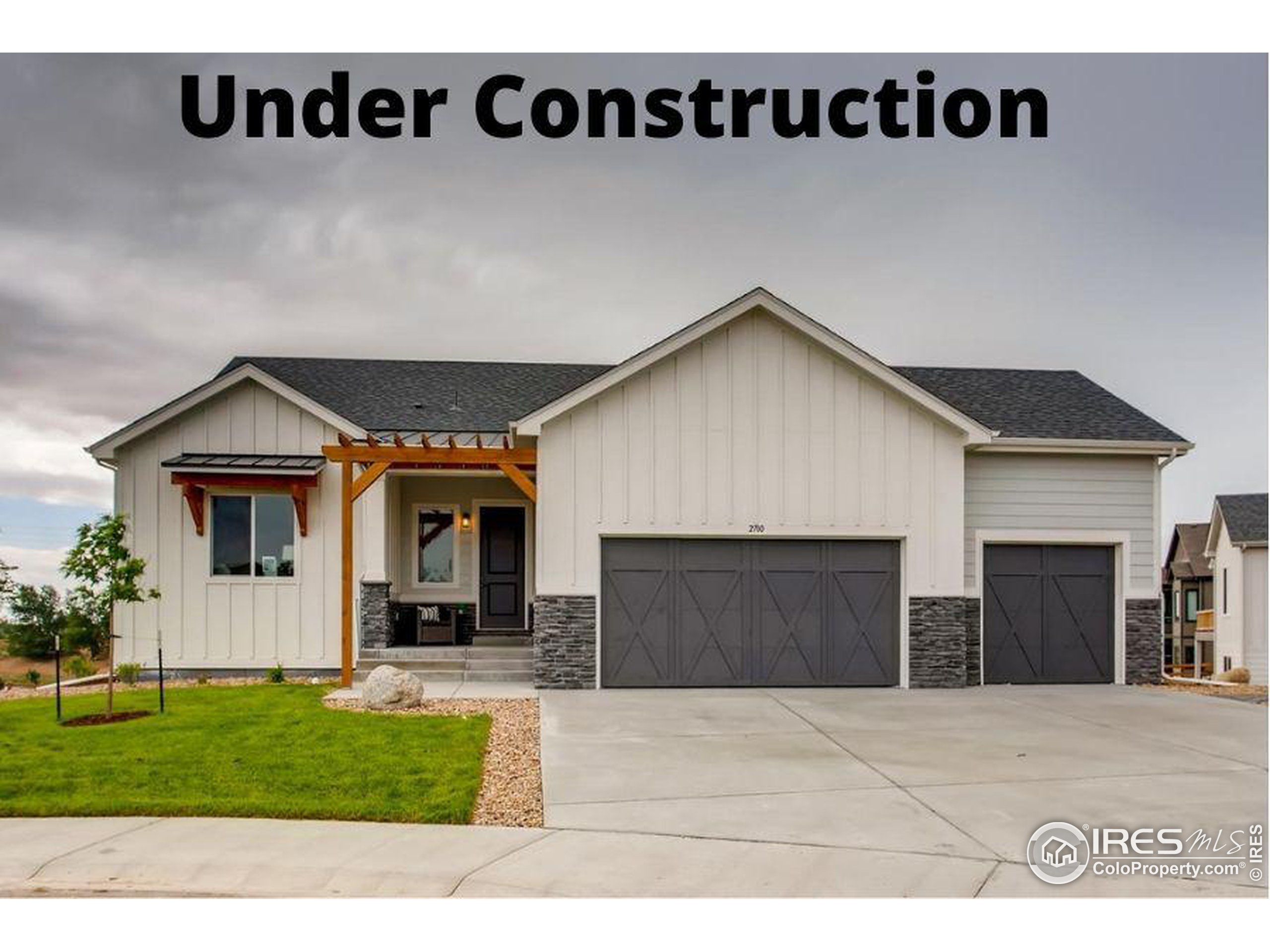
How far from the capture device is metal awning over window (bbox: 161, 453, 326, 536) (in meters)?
13.9

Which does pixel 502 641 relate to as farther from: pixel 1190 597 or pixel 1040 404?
pixel 1190 597

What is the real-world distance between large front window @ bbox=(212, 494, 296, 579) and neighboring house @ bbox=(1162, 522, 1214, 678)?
32.6 m

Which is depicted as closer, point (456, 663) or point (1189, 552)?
point (456, 663)

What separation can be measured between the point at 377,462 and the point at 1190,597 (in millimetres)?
37479

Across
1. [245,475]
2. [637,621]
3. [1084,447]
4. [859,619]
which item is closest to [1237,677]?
[1084,447]

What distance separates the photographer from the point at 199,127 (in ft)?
27.6

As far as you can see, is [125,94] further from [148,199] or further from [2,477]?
[2,477]

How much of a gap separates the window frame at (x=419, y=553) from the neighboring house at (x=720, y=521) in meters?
0.85

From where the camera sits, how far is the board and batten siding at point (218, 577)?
47.1 ft

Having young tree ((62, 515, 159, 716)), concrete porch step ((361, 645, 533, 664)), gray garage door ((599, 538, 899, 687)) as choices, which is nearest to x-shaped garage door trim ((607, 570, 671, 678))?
gray garage door ((599, 538, 899, 687))

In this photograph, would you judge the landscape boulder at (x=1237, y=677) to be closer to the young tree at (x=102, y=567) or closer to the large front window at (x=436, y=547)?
the large front window at (x=436, y=547)

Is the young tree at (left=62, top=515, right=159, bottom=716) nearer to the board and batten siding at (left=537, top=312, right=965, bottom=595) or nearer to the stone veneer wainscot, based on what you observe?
the stone veneer wainscot

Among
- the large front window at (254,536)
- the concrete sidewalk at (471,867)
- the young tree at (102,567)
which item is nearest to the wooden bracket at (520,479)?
the large front window at (254,536)

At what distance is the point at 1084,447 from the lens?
46.5 ft
